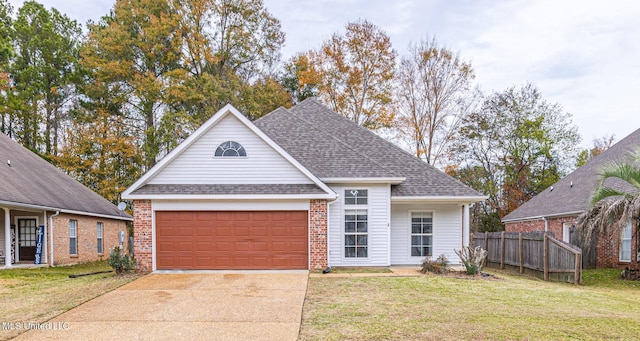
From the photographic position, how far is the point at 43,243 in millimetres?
18078

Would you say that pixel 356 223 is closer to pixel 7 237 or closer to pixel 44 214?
pixel 7 237

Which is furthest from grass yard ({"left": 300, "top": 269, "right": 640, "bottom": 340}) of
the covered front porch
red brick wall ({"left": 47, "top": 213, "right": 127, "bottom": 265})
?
red brick wall ({"left": 47, "top": 213, "right": 127, "bottom": 265})

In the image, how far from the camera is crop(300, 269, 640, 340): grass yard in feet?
23.3

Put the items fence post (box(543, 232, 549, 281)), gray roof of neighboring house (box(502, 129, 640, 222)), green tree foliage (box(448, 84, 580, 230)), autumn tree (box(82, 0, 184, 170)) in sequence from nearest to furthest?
fence post (box(543, 232, 549, 281)) < gray roof of neighboring house (box(502, 129, 640, 222)) < autumn tree (box(82, 0, 184, 170)) < green tree foliage (box(448, 84, 580, 230))

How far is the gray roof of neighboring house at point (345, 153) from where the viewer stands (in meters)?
15.9

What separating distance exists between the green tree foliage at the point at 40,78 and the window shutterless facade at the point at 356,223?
78.0 ft

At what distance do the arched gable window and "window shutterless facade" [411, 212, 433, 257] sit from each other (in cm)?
668

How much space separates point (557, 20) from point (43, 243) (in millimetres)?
22041

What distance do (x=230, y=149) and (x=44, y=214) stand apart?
9.06 metres

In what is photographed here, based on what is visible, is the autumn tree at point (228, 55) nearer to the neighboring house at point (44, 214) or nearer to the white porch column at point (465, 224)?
the neighboring house at point (44, 214)

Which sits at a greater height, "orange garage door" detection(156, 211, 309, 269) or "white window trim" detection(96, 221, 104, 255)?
"orange garage door" detection(156, 211, 309, 269)

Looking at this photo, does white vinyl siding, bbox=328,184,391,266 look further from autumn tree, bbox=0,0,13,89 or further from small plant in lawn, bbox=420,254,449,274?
autumn tree, bbox=0,0,13,89

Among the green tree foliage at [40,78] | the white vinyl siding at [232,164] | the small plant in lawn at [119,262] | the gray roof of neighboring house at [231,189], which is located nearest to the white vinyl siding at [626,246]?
the gray roof of neighboring house at [231,189]

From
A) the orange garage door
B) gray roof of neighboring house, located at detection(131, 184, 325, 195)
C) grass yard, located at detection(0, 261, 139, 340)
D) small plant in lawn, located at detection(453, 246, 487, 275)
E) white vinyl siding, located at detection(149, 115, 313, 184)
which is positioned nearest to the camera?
grass yard, located at detection(0, 261, 139, 340)
